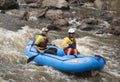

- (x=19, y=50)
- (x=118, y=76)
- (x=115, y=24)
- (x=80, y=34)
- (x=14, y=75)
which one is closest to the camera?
(x=14, y=75)

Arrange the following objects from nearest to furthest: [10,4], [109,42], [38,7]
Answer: [109,42], [10,4], [38,7]

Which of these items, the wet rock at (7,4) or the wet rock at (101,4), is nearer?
the wet rock at (7,4)

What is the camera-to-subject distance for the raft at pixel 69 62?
9938 millimetres

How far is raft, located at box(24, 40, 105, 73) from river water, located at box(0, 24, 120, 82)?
213 millimetres

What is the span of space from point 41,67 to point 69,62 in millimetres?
1240

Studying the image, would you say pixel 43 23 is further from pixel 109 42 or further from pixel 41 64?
pixel 41 64

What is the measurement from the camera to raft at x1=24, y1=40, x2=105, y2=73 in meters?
9.94

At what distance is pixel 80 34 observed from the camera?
17156mm

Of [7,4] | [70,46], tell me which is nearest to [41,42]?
[70,46]

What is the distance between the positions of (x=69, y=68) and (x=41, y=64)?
4.47 feet

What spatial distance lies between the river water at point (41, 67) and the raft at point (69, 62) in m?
0.21

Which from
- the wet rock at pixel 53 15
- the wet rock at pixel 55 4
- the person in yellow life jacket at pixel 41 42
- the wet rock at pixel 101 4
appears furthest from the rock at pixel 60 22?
the wet rock at pixel 101 4

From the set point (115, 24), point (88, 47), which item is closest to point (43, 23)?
point (115, 24)

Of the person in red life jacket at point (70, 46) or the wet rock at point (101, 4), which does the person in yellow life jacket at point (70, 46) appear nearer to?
the person in red life jacket at point (70, 46)
